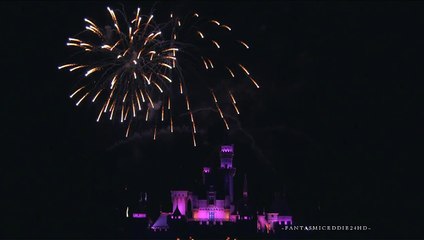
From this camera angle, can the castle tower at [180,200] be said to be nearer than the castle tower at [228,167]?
Yes

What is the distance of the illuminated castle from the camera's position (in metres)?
85.1

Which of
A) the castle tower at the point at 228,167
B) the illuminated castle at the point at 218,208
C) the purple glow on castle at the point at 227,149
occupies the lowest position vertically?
the illuminated castle at the point at 218,208

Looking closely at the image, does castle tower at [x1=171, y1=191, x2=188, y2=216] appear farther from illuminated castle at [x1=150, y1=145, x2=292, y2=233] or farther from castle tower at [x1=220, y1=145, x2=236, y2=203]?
castle tower at [x1=220, y1=145, x2=236, y2=203]

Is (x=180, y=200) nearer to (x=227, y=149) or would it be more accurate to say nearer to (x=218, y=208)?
(x=218, y=208)

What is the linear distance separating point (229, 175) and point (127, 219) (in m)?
16.8

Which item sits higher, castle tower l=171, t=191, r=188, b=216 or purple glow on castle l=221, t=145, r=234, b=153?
purple glow on castle l=221, t=145, r=234, b=153

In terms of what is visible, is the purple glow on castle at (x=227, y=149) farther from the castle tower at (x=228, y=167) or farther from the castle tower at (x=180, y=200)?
the castle tower at (x=180, y=200)

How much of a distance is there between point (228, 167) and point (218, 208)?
735cm

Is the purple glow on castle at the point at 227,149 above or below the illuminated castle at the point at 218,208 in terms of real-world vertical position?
above

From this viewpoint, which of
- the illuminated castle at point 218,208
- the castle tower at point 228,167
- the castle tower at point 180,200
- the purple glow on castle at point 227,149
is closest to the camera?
the illuminated castle at point 218,208

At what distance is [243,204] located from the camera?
89000 mm

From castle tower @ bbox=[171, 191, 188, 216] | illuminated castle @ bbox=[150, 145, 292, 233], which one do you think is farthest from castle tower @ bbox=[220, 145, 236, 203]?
castle tower @ bbox=[171, 191, 188, 216]

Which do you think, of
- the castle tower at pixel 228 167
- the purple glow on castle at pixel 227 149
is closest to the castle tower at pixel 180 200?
the castle tower at pixel 228 167

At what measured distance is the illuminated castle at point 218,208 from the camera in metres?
85.1
